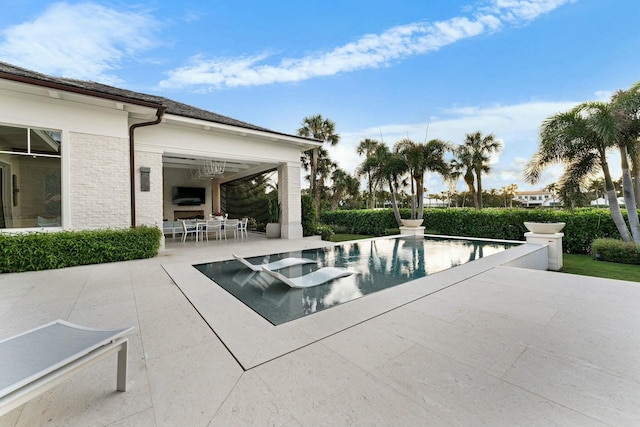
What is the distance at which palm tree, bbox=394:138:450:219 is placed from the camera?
15570 millimetres

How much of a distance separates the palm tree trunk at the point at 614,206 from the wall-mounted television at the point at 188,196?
1890cm

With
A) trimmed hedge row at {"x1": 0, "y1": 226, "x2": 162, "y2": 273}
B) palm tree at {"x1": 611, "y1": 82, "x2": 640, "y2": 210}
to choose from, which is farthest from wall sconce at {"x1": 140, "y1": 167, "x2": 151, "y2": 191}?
palm tree at {"x1": 611, "y1": 82, "x2": 640, "y2": 210}

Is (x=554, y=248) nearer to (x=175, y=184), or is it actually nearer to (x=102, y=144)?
(x=102, y=144)

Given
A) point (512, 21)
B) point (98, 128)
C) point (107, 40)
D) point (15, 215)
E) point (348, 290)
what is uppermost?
point (512, 21)

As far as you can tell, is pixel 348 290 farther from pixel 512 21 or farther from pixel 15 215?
pixel 512 21

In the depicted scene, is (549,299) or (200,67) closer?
(549,299)

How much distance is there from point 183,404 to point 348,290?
10.0 ft

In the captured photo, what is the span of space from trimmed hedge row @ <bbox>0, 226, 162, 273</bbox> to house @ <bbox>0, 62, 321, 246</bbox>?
35.8 inches

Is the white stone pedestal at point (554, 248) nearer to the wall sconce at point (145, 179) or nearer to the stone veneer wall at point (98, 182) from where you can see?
the wall sconce at point (145, 179)

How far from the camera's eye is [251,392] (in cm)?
196

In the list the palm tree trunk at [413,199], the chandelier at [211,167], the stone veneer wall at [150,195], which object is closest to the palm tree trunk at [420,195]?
the palm tree trunk at [413,199]

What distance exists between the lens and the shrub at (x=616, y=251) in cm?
834

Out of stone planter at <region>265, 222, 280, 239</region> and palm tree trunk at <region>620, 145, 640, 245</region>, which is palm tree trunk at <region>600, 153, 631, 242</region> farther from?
stone planter at <region>265, 222, 280, 239</region>

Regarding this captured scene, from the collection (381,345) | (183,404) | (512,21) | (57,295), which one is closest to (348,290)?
(381,345)
